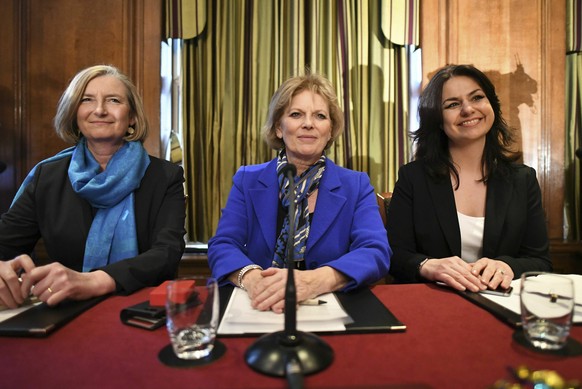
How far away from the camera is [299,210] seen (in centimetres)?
169

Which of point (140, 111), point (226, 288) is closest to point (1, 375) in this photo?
point (226, 288)

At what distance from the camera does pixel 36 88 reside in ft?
8.87

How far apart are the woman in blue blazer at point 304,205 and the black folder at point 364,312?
0.58ft

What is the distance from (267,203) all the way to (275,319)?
0.75 meters

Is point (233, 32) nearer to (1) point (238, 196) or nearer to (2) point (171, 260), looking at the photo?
(1) point (238, 196)

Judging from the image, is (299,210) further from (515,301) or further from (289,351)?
(289,351)

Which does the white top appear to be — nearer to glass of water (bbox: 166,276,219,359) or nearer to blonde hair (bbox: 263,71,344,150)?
blonde hair (bbox: 263,71,344,150)

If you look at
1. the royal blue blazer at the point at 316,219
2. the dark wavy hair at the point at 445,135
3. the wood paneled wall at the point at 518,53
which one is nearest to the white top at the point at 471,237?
the dark wavy hair at the point at 445,135

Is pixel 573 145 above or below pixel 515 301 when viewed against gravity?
above

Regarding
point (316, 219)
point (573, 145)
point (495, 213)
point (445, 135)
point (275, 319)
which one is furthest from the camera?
point (573, 145)

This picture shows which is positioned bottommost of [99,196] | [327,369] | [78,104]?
[327,369]

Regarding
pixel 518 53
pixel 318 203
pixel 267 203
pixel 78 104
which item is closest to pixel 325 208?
pixel 318 203

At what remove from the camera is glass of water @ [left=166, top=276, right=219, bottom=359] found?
810 mm

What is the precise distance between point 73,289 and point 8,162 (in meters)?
2.06
